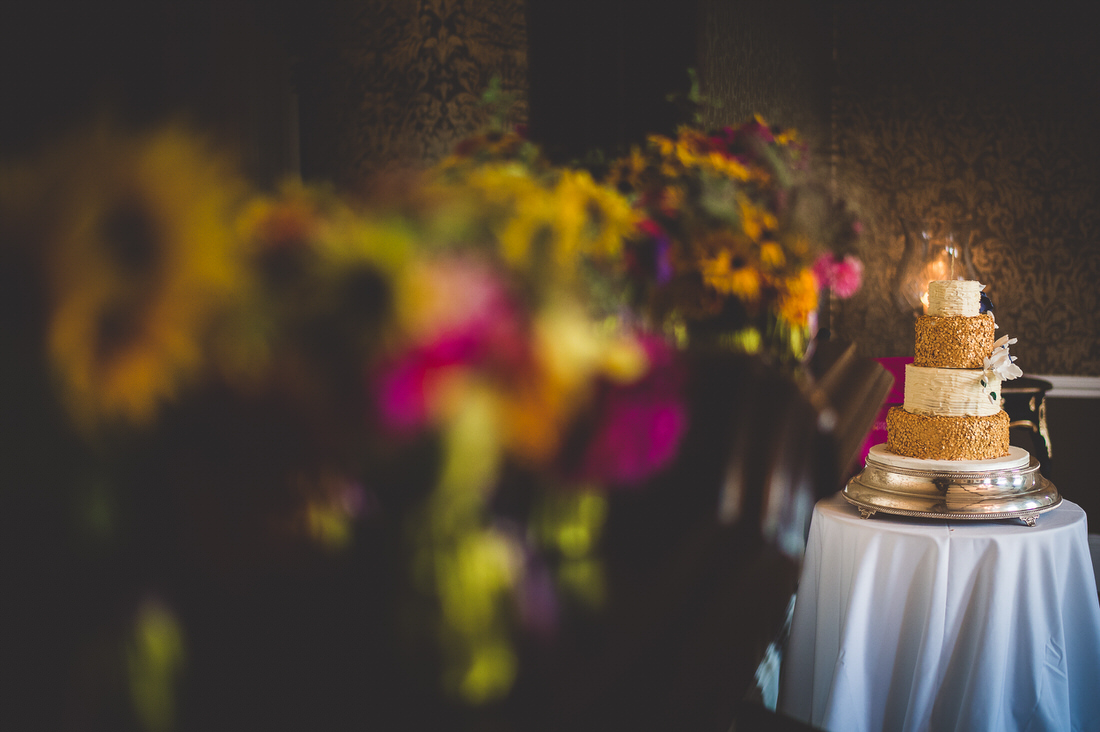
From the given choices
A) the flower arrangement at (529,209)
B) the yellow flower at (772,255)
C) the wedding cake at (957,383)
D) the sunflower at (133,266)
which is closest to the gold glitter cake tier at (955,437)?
the wedding cake at (957,383)

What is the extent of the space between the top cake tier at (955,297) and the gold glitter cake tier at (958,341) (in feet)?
0.05

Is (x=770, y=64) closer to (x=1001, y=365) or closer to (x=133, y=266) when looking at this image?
(x=1001, y=365)

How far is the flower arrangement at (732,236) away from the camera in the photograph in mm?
913

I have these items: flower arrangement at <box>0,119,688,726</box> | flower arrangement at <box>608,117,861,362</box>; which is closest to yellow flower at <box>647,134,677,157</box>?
flower arrangement at <box>608,117,861,362</box>

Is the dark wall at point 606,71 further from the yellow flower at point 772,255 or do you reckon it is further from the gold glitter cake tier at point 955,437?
the gold glitter cake tier at point 955,437

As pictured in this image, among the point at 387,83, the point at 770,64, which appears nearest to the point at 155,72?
the point at 387,83

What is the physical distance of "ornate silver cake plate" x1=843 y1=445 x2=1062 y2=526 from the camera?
1.49m

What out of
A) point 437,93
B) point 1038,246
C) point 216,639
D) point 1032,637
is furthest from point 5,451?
point 1038,246

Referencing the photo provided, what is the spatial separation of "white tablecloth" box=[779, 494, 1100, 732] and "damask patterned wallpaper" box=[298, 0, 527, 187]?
3.99 ft

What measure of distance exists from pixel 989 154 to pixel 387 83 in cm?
390

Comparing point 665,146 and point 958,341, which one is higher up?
point 665,146

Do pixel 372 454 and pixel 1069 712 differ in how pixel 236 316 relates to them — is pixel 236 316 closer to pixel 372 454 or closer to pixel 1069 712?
pixel 372 454

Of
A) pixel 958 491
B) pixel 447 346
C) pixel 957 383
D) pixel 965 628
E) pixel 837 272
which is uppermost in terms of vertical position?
pixel 837 272

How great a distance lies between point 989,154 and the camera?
3730 millimetres
